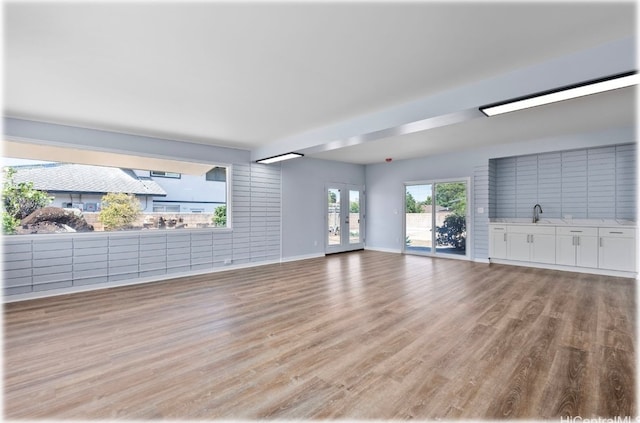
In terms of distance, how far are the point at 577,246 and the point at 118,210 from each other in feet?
27.4

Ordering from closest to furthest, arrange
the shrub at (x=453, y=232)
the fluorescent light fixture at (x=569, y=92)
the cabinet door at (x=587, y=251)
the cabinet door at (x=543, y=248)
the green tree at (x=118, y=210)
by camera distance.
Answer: the fluorescent light fixture at (x=569, y=92) < the green tree at (x=118, y=210) < the cabinet door at (x=587, y=251) < the cabinet door at (x=543, y=248) < the shrub at (x=453, y=232)

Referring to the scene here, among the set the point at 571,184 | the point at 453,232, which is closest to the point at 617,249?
the point at 571,184

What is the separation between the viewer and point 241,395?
2.01 m

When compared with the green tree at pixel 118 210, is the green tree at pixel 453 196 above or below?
above

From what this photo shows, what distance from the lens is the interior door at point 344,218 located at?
8367 mm

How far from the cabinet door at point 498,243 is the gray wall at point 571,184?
26.0 inches

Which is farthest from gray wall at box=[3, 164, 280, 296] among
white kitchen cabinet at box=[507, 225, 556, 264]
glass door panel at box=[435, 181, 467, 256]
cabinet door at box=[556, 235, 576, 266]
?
cabinet door at box=[556, 235, 576, 266]

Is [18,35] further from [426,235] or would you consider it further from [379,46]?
[426,235]

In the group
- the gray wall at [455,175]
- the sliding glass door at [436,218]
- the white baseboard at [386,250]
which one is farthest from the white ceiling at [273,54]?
the white baseboard at [386,250]

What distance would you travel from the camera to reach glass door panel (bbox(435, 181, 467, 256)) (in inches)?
288

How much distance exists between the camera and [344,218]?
28.6ft

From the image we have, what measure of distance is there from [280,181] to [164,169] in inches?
98.6

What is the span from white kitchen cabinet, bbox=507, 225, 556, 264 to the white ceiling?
8.35 feet

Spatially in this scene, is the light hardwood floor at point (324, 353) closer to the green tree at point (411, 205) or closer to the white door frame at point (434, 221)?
the white door frame at point (434, 221)
